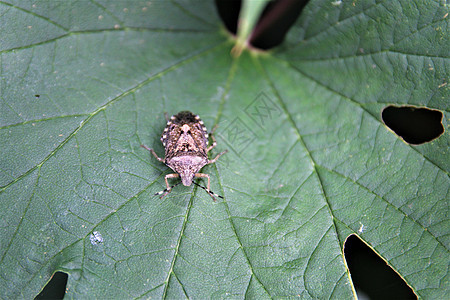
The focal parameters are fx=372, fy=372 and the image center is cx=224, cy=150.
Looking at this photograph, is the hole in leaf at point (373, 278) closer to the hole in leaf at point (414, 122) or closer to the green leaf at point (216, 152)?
the green leaf at point (216, 152)

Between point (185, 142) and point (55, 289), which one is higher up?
point (185, 142)

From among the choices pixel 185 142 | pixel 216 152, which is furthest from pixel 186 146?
pixel 216 152

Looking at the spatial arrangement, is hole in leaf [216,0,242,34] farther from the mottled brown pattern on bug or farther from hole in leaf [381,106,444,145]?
hole in leaf [381,106,444,145]

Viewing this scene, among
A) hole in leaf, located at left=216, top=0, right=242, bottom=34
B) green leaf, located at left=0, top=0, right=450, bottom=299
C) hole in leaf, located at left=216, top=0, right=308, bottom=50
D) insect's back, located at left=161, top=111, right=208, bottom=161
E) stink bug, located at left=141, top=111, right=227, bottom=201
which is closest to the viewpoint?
green leaf, located at left=0, top=0, right=450, bottom=299

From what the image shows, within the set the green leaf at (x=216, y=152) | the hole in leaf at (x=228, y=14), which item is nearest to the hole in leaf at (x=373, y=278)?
the green leaf at (x=216, y=152)

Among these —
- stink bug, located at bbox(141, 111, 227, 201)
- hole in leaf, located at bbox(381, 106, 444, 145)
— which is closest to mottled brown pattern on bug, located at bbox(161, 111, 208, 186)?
stink bug, located at bbox(141, 111, 227, 201)

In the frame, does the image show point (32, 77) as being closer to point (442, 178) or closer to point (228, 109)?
point (228, 109)

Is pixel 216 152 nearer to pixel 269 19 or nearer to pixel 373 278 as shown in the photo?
pixel 269 19
